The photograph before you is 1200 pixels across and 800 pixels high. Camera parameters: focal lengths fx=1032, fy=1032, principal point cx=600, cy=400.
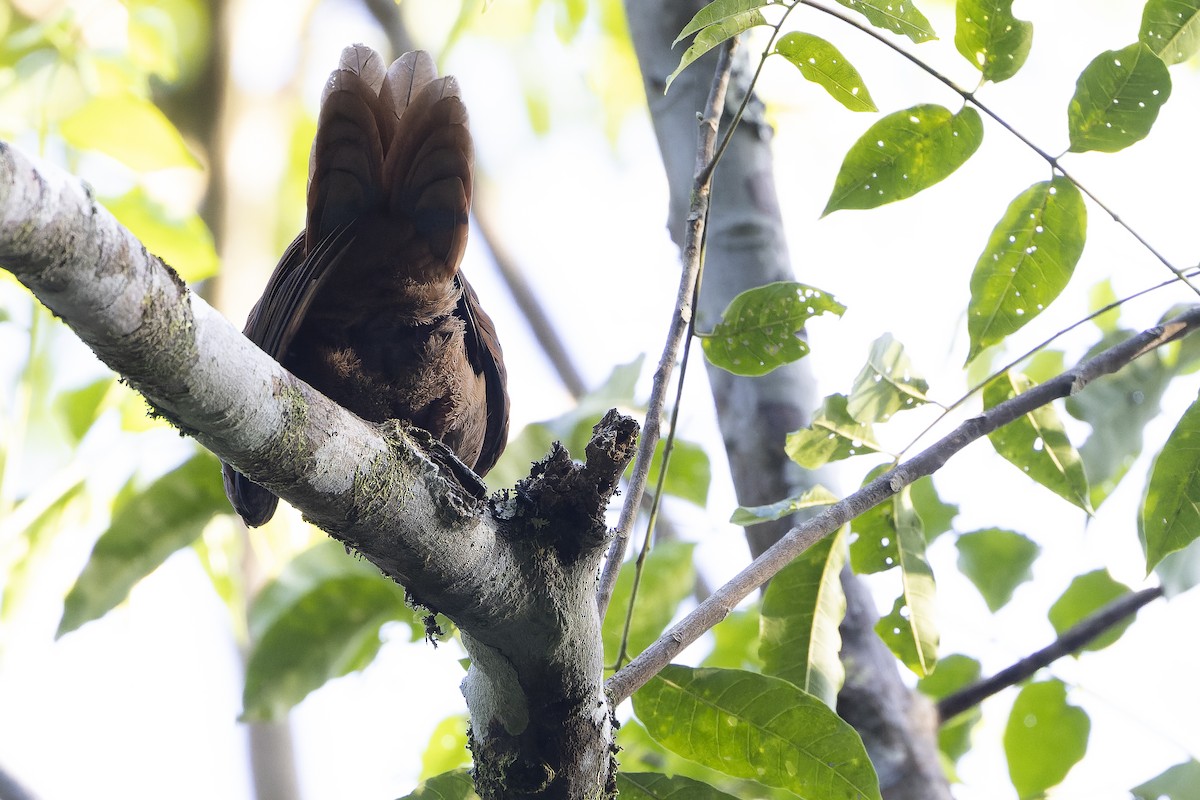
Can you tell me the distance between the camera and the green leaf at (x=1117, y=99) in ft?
4.92

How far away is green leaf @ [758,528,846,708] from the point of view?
1682 mm

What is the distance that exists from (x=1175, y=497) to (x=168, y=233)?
2.13 m

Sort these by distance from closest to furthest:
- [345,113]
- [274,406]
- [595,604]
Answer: [274,406] < [595,604] < [345,113]

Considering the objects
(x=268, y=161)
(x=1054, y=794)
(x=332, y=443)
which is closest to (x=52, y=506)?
(x=332, y=443)

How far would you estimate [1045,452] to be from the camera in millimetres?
1766

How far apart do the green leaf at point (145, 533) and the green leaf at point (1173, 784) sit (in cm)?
197

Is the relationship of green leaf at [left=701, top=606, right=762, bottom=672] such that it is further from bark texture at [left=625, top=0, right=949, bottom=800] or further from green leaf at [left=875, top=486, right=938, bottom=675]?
green leaf at [left=875, top=486, right=938, bottom=675]

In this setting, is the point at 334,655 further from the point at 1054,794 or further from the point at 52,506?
the point at 1054,794

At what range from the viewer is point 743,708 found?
4.78ft

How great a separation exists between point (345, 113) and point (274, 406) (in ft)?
2.71

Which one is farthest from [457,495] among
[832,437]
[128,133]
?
[128,133]

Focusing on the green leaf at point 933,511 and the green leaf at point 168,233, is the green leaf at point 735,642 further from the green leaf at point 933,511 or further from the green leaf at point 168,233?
the green leaf at point 168,233

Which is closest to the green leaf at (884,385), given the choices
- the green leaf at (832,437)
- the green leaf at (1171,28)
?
the green leaf at (832,437)

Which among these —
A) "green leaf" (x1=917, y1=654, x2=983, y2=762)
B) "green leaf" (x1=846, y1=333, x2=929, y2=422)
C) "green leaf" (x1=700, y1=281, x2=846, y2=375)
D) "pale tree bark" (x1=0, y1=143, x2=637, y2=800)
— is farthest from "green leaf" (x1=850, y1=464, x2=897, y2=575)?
"green leaf" (x1=917, y1=654, x2=983, y2=762)
